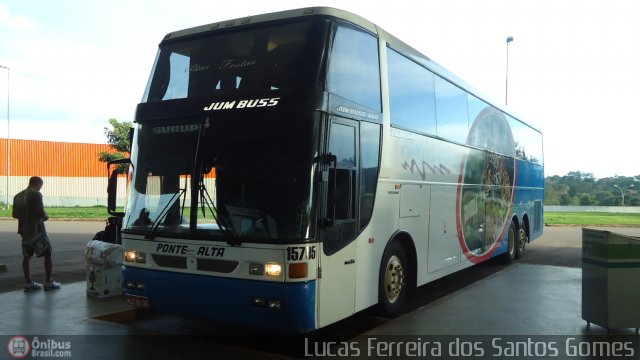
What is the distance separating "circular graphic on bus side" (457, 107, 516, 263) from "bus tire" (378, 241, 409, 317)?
96.7 inches

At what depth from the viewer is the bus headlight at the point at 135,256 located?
18.9 ft

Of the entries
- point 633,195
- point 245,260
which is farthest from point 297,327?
point 633,195

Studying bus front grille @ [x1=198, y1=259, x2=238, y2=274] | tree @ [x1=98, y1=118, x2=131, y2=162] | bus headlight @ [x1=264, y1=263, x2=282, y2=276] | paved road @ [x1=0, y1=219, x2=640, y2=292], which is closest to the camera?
bus headlight @ [x1=264, y1=263, x2=282, y2=276]

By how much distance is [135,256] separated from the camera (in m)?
5.82

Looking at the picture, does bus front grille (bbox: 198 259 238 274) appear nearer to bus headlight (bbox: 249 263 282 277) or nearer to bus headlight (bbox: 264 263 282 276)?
bus headlight (bbox: 249 263 282 277)

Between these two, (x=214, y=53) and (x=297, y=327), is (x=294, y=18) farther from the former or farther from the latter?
(x=297, y=327)

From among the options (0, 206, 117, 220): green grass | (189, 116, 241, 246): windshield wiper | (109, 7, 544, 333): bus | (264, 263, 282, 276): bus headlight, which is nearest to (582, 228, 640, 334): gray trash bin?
(109, 7, 544, 333): bus

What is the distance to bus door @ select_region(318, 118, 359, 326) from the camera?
5.21 m

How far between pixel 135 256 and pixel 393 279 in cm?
333

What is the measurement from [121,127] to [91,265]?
42053mm

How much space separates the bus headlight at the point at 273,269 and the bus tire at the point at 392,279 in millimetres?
1950

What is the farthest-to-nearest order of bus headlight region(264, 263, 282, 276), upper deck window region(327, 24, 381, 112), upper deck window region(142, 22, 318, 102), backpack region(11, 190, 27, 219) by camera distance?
1. backpack region(11, 190, 27, 219)
2. upper deck window region(327, 24, 381, 112)
3. upper deck window region(142, 22, 318, 102)
4. bus headlight region(264, 263, 282, 276)

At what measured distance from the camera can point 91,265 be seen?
8047 mm

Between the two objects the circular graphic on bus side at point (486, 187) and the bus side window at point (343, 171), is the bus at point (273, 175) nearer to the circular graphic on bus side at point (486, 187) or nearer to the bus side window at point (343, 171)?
the bus side window at point (343, 171)
